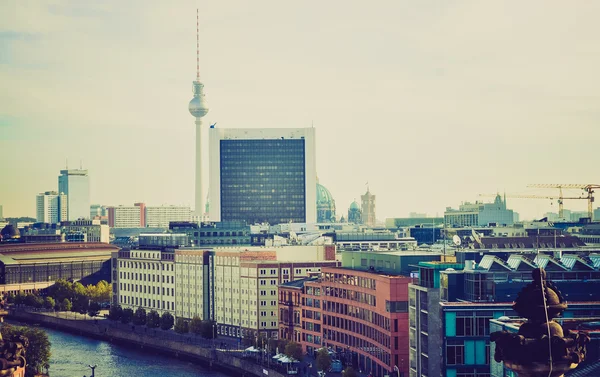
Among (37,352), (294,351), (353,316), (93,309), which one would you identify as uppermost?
(353,316)

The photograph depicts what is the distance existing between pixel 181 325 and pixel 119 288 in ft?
116

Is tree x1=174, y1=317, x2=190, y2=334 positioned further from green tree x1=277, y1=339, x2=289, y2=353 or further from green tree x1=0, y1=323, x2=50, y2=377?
green tree x1=0, y1=323, x2=50, y2=377

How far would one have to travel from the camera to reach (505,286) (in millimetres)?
69875

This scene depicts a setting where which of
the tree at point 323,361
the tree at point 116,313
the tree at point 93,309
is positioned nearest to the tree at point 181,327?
the tree at point 116,313

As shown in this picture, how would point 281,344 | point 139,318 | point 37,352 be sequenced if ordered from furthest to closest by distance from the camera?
point 139,318
point 281,344
point 37,352

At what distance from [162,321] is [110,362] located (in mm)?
25280

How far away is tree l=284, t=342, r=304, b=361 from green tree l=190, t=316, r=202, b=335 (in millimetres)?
28589

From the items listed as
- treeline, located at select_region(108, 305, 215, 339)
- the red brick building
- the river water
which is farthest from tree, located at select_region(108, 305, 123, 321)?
the red brick building

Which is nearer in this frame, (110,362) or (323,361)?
(323,361)

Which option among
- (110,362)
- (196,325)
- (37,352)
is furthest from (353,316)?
(196,325)

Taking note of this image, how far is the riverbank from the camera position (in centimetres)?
10425

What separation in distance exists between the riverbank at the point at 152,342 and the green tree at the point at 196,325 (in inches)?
143

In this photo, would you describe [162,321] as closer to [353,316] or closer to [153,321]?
[153,321]

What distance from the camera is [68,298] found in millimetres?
173125
